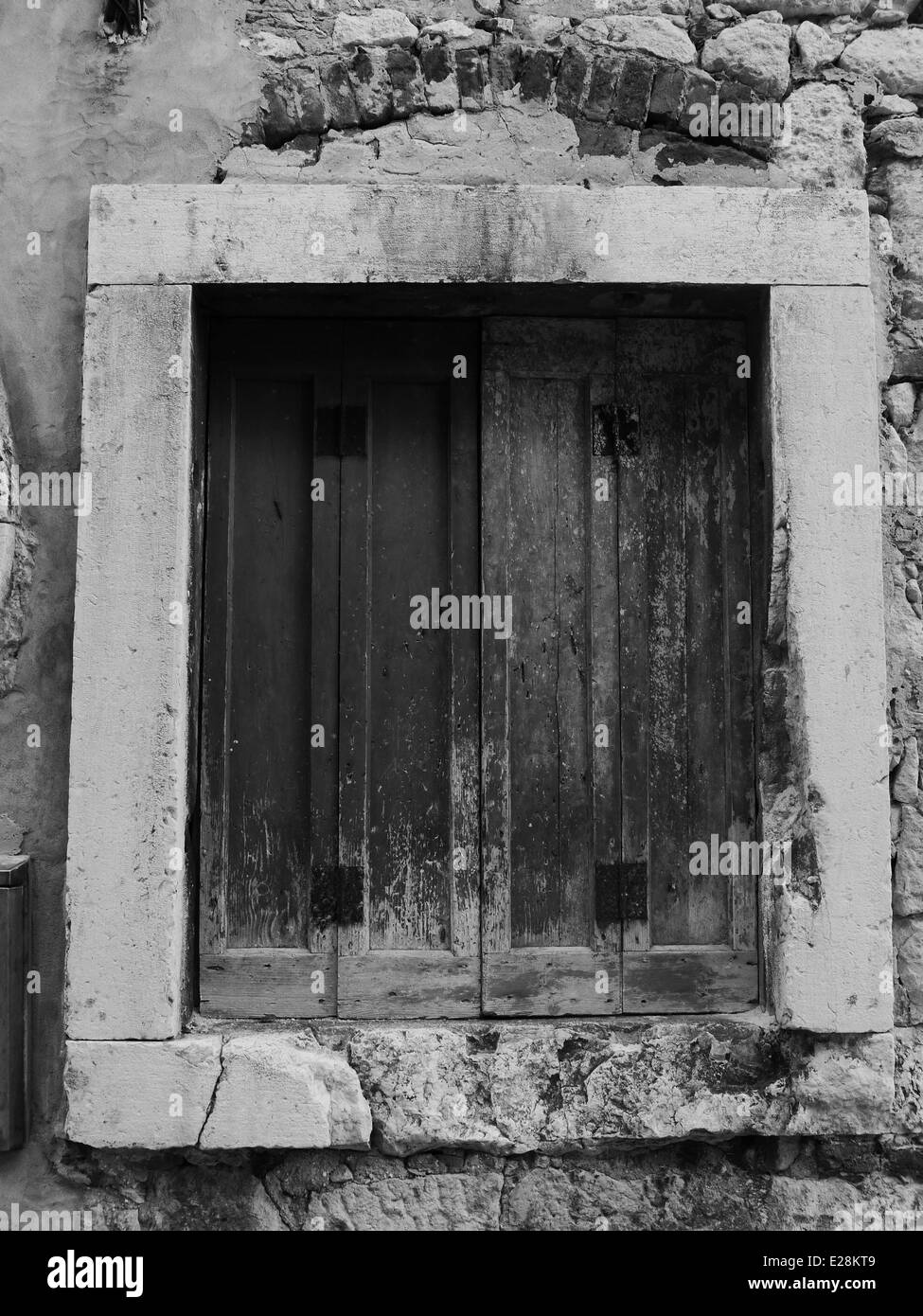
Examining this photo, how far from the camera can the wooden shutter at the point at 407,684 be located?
9.00 ft

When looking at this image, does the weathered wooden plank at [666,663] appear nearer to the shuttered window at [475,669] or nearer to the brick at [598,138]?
the shuttered window at [475,669]

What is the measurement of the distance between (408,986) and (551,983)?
40 cm

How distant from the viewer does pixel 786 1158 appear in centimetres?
260

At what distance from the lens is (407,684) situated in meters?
2.81

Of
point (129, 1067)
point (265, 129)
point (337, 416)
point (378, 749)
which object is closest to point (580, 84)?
point (265, 129)

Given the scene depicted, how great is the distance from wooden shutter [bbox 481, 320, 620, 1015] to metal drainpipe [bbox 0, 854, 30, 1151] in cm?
123

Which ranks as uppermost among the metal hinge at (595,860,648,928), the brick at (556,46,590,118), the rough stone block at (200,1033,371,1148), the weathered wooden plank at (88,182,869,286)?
the brick at (556,46,590,118)

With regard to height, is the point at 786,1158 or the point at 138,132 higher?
the point at 138,132

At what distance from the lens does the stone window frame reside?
101 inches

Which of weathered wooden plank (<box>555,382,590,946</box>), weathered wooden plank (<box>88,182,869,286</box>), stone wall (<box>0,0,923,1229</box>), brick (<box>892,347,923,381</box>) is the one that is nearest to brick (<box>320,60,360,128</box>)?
stone wall (<box>0,0,923,1229</box>)

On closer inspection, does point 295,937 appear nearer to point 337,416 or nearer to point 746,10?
point 337,416

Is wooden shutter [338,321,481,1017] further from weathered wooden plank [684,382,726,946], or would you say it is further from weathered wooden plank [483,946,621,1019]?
weathered wooden plank [684,382,726,946]

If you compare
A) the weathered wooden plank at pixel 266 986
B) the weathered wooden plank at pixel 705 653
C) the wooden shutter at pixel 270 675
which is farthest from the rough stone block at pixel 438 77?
the weathered wooden plank at pixel 266 986
